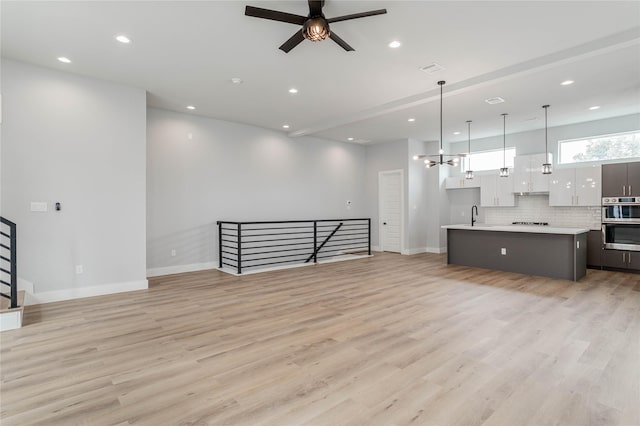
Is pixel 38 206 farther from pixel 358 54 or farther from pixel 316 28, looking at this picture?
pixel 358 54

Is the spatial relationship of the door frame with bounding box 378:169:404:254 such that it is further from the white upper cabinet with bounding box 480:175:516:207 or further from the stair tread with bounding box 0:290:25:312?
the stair tread with bounding box 0:290:25:312

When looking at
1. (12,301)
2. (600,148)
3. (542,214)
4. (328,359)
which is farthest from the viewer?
(542,214)

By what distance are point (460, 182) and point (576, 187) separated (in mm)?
2654

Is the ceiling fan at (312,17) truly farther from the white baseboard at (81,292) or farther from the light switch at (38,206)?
the white baseboard at (81,292)

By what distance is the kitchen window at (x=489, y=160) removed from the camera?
8482 millimetres

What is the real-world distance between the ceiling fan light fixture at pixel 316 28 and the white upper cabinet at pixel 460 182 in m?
7.13

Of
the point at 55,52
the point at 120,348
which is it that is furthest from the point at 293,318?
the point at 55,52

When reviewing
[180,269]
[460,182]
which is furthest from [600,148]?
[180,269]

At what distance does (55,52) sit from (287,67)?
290cm

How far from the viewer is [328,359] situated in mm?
2701

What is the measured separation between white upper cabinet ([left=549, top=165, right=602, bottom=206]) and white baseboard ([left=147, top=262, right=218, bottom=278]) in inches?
303

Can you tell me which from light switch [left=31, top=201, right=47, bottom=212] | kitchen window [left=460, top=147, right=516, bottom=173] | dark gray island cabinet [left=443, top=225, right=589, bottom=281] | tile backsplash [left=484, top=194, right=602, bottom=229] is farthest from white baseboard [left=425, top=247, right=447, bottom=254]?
light switch [left=31, top=201, right=47, bottom=212]

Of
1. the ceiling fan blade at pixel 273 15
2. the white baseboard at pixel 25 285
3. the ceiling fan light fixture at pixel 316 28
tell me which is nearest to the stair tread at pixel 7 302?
the white baseboard at pixel 25 285

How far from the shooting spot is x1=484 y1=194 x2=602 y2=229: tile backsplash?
7062 millimetres
